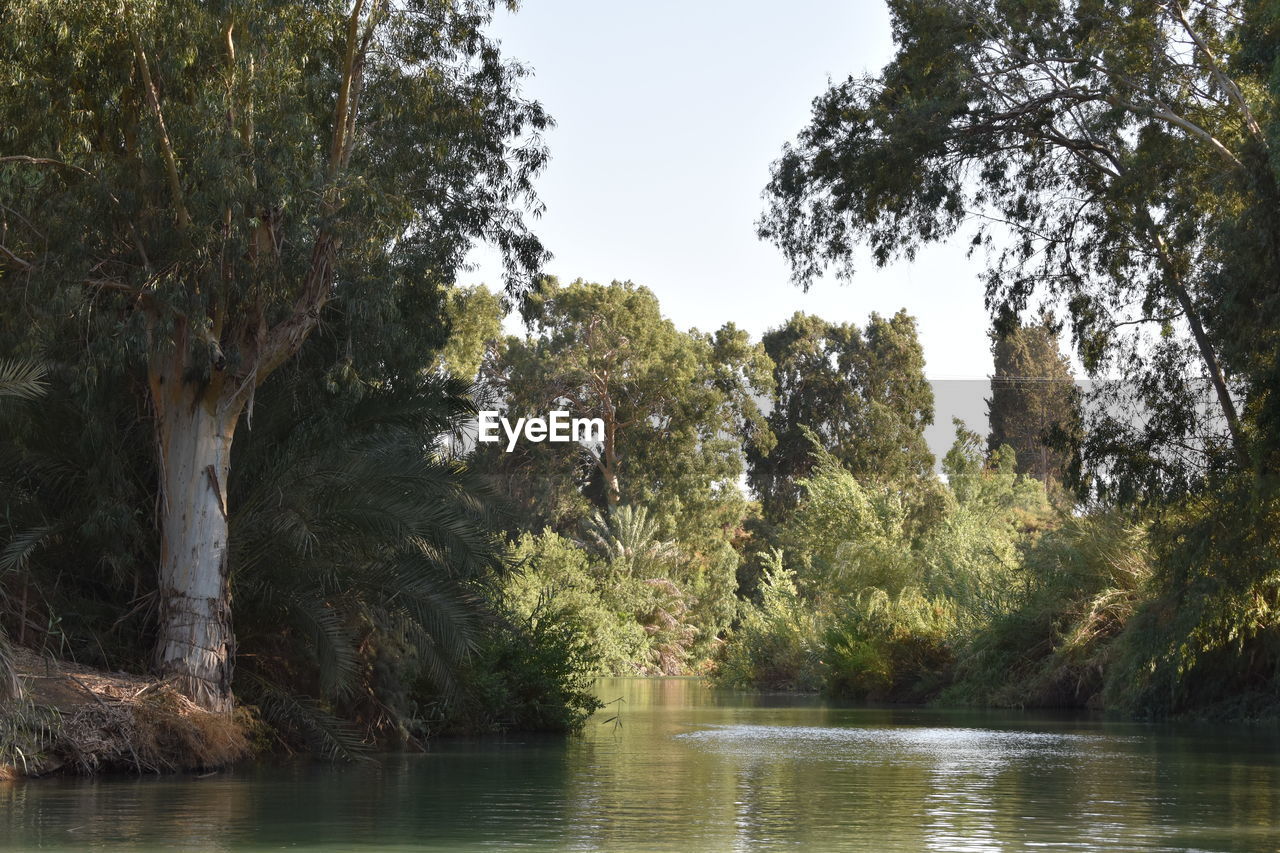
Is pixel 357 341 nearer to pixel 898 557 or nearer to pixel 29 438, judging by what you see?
pixel 29 438

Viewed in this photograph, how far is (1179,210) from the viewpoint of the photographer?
74.8 feet

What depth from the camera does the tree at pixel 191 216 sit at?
635 inches

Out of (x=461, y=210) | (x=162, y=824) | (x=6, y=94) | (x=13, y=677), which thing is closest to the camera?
(x=162, y=824)

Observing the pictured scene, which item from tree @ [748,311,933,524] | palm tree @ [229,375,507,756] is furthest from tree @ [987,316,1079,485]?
palm tree @ [229,375,507,756]

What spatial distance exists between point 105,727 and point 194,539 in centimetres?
235

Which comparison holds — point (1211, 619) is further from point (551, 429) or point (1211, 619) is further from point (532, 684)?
point (551, 429)

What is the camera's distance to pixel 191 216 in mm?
16281

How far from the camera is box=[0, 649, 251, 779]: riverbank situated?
14305 millimetres

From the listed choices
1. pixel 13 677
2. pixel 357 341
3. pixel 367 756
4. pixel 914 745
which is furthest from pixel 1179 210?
pixel 13 677

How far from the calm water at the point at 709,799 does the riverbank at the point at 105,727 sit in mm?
423

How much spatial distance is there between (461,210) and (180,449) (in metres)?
6.86

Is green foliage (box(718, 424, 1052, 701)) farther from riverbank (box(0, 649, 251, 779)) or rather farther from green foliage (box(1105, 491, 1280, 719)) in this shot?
riverbank (box(0, 649, 251, 779))

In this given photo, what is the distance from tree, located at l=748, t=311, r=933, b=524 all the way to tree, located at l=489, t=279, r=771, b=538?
4742 mm

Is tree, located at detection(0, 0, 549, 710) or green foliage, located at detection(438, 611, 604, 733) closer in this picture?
tree, located at detection(0, 0, 549, 710)
